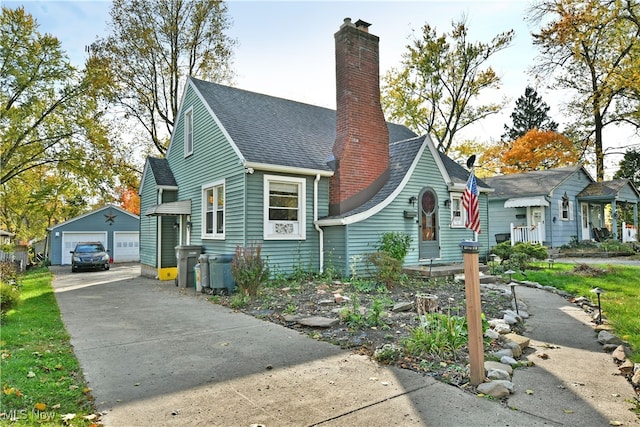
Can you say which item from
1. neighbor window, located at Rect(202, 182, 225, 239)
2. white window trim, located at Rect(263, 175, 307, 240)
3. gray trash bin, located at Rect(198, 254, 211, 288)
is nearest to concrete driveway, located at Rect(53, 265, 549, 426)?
gray trash bin, located at Rect(198, 254, 211, 288)

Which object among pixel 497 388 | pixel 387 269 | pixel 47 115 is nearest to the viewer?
pixel 497 388

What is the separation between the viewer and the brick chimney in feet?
37.9

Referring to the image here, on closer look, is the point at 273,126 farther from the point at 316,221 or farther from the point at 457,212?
the point at 457,212

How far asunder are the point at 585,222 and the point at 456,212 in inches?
572

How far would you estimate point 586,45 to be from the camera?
18.8m

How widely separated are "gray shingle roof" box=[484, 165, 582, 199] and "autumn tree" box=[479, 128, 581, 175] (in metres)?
6.98

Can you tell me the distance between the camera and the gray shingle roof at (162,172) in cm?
1470

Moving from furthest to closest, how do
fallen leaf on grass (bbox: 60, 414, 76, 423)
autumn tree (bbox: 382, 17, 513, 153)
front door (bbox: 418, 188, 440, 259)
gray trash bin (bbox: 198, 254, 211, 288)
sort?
1. autumn tree (bbox: 382, 17, 513, 153)
2. front door (bbox: 418, 188, 440, 259)
3. gray trash bin (bbox: 198, 254, 211, 288)
4. fallen leaf on grass (bbox: 60, 414, 76, 423)

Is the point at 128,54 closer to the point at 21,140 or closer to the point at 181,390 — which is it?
the point at 21,140

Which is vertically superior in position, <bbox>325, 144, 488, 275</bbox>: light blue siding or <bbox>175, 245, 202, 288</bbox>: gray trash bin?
<bbox>325, 144, 488, 275</bbox>: light blue siding

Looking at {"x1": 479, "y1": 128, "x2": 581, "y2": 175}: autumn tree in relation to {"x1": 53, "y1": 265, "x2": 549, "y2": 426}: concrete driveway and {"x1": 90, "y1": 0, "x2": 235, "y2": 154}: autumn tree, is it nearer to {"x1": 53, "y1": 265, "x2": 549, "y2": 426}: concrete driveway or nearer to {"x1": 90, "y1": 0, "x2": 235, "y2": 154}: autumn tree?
{"x1": 90, "y1": 0, "x2": 235, "y2": 154}: autumn tree

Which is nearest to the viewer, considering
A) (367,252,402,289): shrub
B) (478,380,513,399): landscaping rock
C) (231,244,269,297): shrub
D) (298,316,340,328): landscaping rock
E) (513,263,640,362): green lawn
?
(478,380,513,399): landscaping rock

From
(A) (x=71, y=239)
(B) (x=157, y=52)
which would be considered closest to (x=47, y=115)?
(B) (x=157, y=52)

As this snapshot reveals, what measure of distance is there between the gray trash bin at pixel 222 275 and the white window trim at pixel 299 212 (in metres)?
1.46
